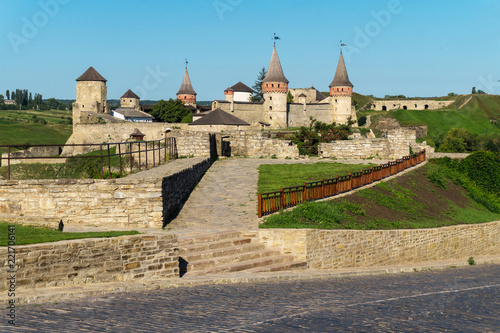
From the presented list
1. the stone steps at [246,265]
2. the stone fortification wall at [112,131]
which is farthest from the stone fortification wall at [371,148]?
the stone fortification wall at [112,131]

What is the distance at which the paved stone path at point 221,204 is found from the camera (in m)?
14.2

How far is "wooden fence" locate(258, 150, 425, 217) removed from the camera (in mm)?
15555

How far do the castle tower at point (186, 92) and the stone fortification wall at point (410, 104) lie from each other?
127 feet

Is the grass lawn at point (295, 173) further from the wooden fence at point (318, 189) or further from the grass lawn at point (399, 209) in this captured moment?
the grass lawn at point (399, 209)

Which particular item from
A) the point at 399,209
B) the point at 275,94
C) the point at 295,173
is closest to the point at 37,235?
the point at 399,209

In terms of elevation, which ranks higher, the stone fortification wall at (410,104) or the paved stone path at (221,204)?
the stone fortification wall at (410,104)

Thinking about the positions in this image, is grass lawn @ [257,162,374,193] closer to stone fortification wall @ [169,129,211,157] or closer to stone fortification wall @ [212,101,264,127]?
stone fortification wall @ [169,129,211,157]

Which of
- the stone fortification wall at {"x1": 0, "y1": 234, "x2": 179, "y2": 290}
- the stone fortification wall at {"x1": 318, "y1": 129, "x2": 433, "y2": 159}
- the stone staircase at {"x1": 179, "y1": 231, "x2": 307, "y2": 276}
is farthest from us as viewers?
the stone fortification wall at {"x1": 318, "y1": 129, "x2": 433, "y2": 159}

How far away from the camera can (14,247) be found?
928 cm

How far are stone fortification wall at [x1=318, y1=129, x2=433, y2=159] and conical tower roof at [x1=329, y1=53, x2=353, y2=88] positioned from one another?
67.9 meters

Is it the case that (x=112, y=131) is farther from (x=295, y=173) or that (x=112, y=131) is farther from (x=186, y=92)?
(x=295, y=173)

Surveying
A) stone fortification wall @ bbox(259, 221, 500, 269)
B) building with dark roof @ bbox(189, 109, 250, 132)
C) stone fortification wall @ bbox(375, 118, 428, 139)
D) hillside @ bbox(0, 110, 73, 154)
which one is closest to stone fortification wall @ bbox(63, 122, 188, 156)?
building with dark roof @ bbox(189, 109, 250, 132)

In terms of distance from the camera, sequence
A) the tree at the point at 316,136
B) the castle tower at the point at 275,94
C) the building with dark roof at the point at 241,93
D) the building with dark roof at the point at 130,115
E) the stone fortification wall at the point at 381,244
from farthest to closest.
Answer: the building with dark roof at the point at 241,93 < the castle tower at the point at 275,94 < the building with dark roof at the point at 130,115 < the tree at the point at 316,136 < the stone fortification wall at the point at 381,244

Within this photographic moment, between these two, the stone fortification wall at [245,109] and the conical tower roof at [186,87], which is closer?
the stone fortification wall at [245,109]
